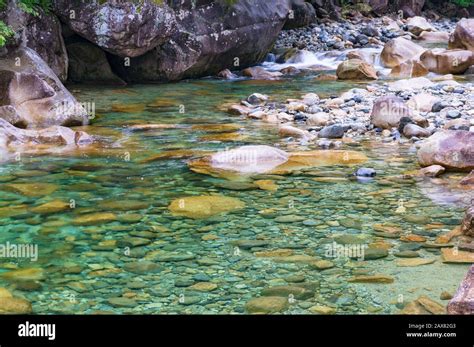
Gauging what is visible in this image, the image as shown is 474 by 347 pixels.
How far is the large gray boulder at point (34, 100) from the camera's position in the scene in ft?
39.8

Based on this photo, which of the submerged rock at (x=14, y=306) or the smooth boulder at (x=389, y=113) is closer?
the submerged rock at (x=14, y=306)

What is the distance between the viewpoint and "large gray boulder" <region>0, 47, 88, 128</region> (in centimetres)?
1213

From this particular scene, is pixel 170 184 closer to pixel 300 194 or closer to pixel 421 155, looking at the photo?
pixel 300 194

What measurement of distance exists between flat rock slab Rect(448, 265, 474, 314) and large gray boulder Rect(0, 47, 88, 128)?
30.0 feet

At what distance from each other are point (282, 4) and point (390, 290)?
696 inches

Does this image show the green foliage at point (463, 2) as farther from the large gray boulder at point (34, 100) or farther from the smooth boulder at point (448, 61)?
the large gray boulder at point (34, 100)

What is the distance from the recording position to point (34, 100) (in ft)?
41.0

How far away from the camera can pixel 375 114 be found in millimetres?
11781

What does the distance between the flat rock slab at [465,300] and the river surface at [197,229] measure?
0.44 m

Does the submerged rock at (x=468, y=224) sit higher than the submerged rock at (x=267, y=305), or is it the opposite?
the submerged rock at (x=468, y=224)

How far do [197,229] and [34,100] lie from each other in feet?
22.6

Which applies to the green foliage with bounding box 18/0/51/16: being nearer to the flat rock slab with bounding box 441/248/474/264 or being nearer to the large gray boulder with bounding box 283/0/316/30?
the flat rock slab with bounding box 441/248/474/264

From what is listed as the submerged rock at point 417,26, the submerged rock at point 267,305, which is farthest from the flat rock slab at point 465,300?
the submerged rock at point 417,26
